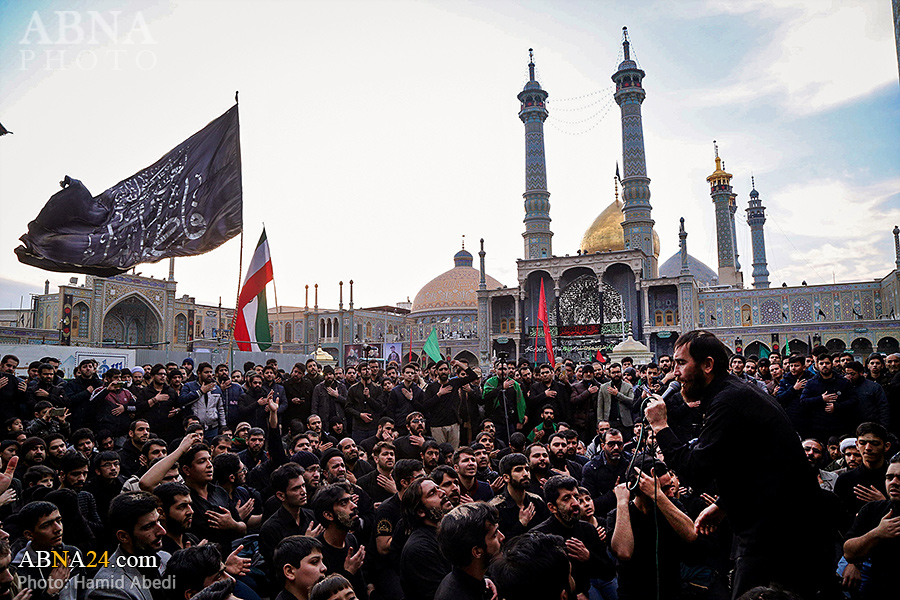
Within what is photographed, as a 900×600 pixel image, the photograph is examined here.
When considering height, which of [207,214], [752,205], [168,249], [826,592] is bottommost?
[826,592]

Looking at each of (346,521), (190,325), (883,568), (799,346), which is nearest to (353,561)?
(346,521)

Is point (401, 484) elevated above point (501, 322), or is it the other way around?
point (501, 322)

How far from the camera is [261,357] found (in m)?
19.2

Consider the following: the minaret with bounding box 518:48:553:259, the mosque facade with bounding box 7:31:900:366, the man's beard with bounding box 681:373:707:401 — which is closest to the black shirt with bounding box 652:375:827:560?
the man's beard with bounding box 681:373:707:401

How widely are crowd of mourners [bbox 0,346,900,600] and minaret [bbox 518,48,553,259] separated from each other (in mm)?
34147

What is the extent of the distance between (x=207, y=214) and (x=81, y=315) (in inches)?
→ 1563

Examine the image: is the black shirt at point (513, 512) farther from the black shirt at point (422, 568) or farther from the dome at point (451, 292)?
the dome at point (451, 292)

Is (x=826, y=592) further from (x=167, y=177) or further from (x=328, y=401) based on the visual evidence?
(x=167, y=177)

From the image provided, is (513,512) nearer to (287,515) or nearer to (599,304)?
(287,515)

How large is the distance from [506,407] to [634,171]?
3354 cm

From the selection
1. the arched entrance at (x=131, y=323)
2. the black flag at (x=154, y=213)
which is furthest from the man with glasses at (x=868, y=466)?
the arched entrance at (x=131, y=323)

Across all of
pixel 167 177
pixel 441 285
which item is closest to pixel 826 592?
pixel 167 177

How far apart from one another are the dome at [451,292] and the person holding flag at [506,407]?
44127 millimetres

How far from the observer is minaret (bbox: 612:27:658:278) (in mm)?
38344
